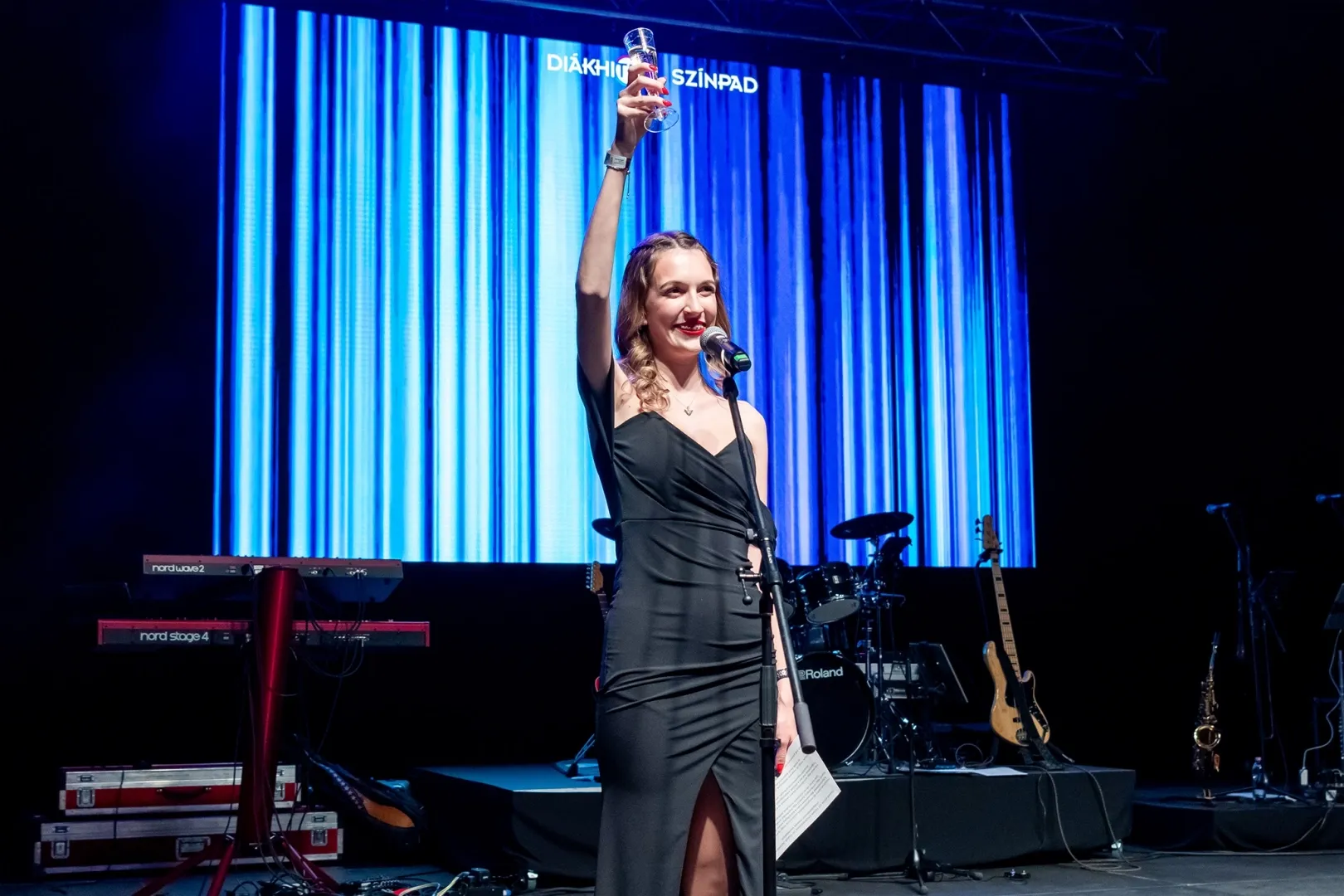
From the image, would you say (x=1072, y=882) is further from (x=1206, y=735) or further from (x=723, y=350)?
(x=723, y=350)

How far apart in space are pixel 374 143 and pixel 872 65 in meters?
2.65

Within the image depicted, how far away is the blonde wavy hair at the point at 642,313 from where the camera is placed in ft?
6.62

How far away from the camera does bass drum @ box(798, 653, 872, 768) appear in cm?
569

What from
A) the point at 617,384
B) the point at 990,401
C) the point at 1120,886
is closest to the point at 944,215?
the point at 990,401

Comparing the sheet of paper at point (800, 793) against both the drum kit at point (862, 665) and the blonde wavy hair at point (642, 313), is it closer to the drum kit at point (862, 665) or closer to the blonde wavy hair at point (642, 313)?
the blonde wavy hair at point (642, 313)

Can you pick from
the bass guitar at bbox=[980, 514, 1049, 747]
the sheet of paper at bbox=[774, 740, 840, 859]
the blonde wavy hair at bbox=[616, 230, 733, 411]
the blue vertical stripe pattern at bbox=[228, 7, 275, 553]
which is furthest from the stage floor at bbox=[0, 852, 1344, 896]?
the blonde wavy hair at bbox=[616, 230, 733, 411]

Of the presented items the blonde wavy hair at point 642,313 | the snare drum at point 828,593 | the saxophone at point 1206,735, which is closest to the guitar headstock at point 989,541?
the snare drum at point 828,593

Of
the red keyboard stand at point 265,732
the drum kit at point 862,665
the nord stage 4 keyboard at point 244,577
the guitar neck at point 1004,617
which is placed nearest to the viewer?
the nord stage 4 keyboard at point 244,577

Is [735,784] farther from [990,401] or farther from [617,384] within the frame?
[990,401]

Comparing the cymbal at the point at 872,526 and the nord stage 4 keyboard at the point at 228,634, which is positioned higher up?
the cymbal at the point at 872,526

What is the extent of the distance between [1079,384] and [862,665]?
2.55 metres

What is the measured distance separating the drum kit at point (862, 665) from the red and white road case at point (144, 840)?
1510 mm

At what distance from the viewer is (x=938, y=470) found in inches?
275

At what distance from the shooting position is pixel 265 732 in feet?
13.8
